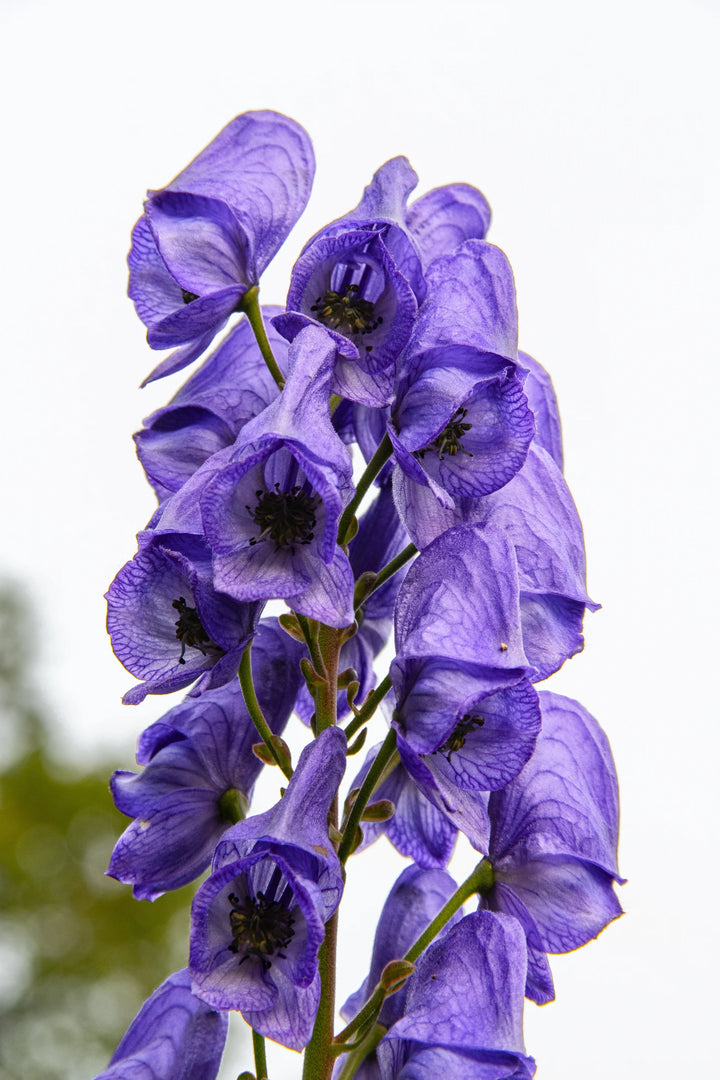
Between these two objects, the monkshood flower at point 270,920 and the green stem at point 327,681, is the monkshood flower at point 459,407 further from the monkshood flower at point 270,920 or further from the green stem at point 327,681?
the monkshood flower at point 270,920

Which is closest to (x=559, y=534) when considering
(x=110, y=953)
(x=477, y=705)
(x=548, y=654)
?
(x=548, y=654)

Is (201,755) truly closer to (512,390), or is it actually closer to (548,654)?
(548,654)

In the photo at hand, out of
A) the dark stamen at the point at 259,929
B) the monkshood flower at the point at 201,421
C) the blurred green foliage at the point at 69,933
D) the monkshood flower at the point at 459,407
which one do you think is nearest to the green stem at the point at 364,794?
the dark stamen at the point at 259,929

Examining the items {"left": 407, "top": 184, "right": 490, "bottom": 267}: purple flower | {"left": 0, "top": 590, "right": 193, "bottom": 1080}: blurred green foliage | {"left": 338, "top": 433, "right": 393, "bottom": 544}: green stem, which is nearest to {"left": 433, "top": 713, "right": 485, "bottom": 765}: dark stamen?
{"left": 338, "top": 433, "right": 393, "bottom": 544}: green stem

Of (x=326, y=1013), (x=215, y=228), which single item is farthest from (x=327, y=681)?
(x=215, y=228)

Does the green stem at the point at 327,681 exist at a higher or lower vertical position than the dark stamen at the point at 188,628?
lower

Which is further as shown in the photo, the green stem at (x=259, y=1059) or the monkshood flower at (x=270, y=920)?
the green stem at (x=259, y=1059)
